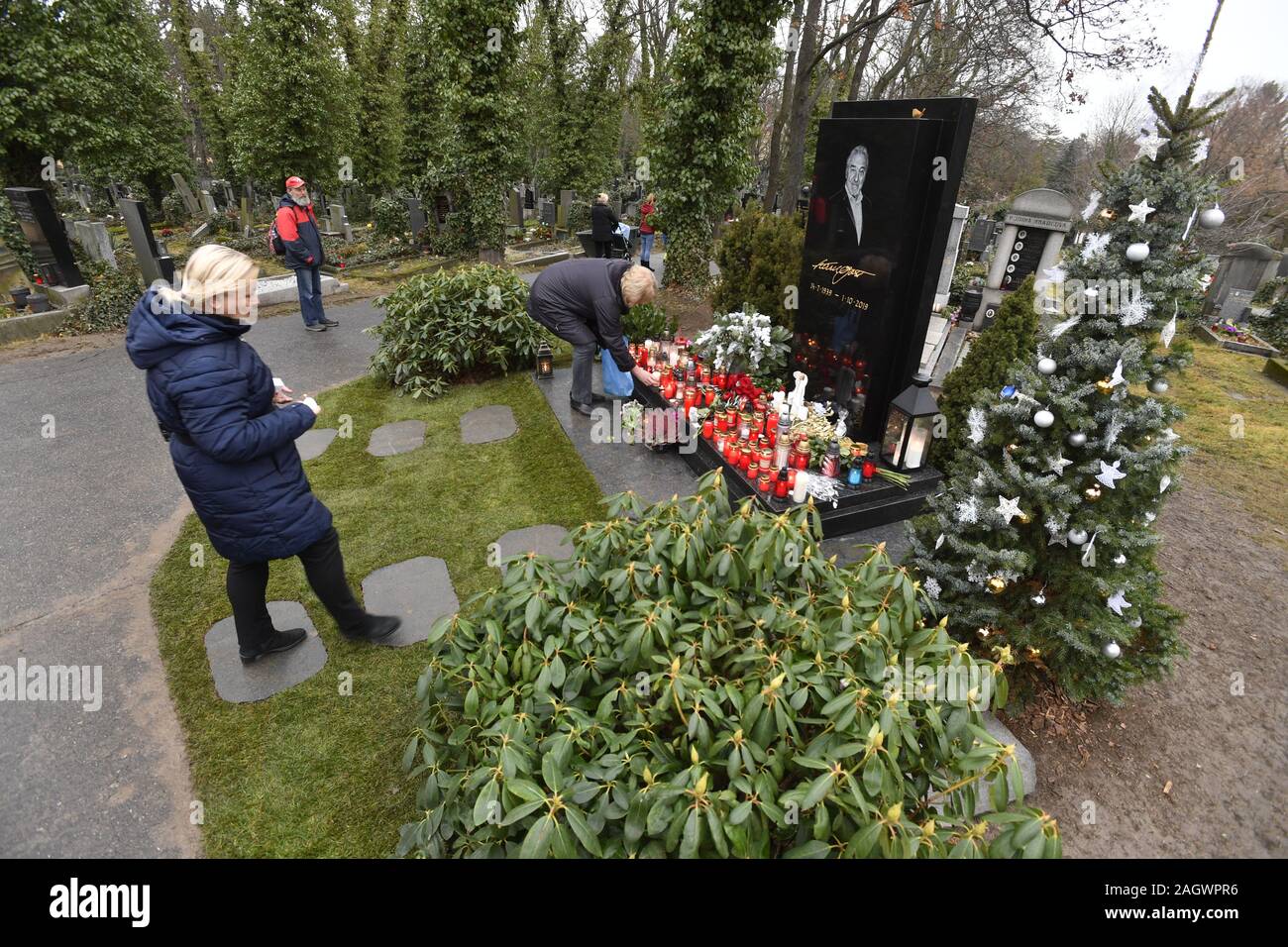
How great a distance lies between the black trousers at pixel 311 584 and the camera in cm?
336

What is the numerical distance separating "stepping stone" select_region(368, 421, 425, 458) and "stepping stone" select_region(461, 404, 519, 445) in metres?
0.47

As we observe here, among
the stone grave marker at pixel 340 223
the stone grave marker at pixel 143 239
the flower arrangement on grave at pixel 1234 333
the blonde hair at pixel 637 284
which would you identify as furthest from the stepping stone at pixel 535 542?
the stone grave marker at pixel 340 223

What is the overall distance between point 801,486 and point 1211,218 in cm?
285

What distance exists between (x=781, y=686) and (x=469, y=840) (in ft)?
3.72

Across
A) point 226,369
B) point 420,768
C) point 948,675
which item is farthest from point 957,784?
point 226,369

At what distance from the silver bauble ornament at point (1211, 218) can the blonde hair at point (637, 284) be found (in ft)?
12.8

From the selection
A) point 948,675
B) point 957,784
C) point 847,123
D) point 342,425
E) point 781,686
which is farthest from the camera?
point 342,425

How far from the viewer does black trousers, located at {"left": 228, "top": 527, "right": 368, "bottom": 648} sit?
3359 mm

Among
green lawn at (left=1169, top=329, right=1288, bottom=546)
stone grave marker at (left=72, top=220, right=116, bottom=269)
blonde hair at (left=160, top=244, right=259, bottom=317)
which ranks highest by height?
blonde hair at (left=160, top=244, right=259, bottom=317)

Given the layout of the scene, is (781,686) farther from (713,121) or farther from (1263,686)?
(713,121)

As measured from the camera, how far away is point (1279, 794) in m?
3.36

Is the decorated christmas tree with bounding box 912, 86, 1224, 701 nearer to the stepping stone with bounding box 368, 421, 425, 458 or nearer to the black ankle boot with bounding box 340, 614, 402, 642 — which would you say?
the black ankle boot with bounding box 340, 614, 402, 642

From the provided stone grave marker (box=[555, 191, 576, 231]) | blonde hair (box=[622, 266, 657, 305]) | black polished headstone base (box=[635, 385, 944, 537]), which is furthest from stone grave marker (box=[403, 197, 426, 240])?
black polished headstone base (box=[635, 385, 944, 537])

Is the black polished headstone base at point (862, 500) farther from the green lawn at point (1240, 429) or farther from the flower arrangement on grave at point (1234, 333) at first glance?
the flower arrangement on grave at point (1234, 333)
